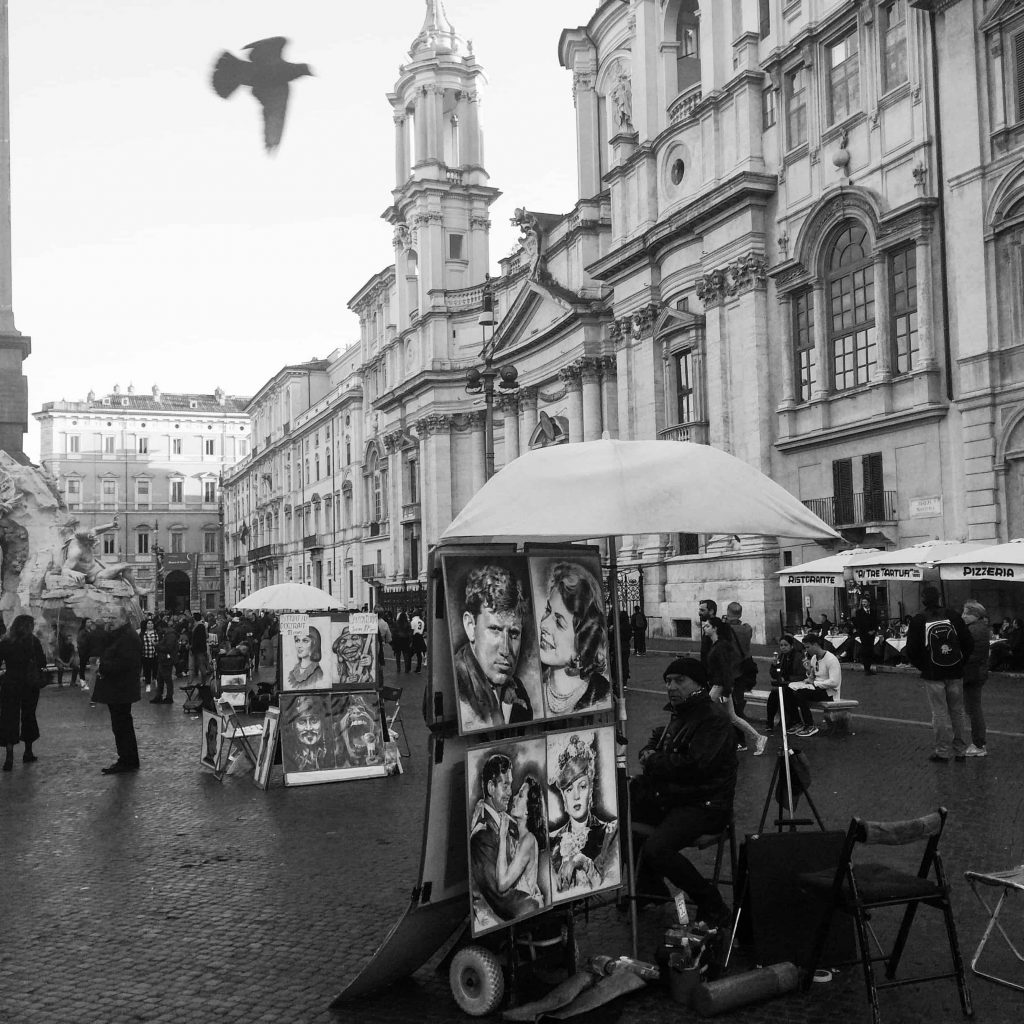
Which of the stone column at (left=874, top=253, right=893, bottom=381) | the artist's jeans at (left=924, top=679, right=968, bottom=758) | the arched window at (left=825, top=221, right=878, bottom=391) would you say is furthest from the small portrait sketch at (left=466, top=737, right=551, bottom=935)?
the arched window at (left=825, top=221, right=878, bottom=391)

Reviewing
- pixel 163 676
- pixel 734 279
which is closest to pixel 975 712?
pixel 163 676

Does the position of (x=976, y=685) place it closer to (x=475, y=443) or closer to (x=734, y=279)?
(x=734, y=279)

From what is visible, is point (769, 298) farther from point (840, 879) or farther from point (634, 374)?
point (840, 879)

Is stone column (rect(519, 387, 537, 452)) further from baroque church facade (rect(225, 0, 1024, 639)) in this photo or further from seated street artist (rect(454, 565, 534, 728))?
seated street artist (rect(454, 565, 534, 728))

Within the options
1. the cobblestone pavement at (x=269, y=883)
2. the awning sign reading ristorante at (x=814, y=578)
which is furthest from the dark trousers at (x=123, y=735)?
the awning sign reading ristorante at (x=814, y=578)

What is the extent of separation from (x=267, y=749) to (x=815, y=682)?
676 cm

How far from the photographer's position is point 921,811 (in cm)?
917

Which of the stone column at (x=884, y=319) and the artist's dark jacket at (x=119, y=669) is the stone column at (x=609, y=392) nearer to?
the stone column at (x=884, y=319)

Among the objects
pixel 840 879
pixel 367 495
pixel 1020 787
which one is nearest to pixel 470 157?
pixel 367 495

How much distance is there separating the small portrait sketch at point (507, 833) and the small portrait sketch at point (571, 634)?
0.31 metres

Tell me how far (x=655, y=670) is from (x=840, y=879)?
65.9ft

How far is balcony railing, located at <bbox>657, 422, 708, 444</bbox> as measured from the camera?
1305 inches

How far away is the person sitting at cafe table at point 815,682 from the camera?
13891mm

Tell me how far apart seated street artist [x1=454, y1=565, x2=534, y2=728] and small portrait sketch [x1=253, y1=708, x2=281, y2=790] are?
6.58 meters
